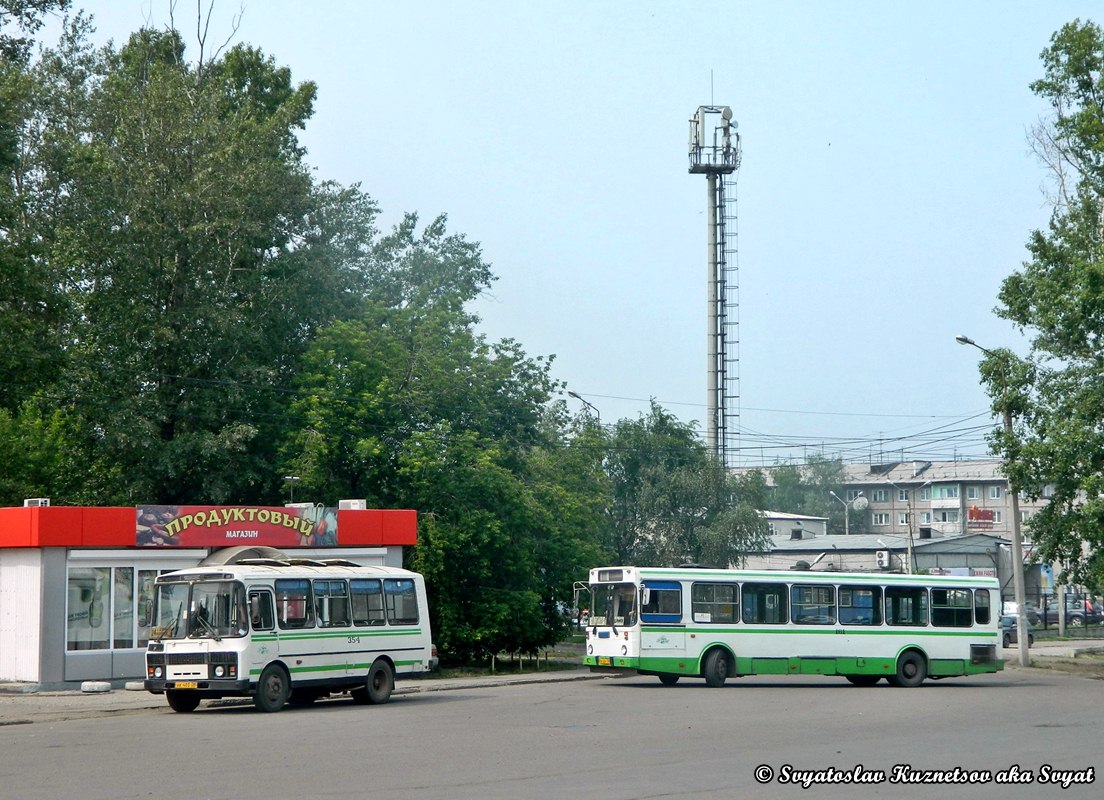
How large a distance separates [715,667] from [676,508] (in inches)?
1812

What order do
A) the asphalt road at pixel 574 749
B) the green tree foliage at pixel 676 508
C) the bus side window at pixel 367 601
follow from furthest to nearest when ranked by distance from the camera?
the green tree foliage at pixel 676 508 → the bus side window at pixel 367 601 → the asphalt road at pixel 574 749

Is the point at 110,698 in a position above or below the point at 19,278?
below

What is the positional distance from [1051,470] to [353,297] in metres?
25.5

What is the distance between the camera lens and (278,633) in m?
23.4

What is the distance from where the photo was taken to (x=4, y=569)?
28.9 meters

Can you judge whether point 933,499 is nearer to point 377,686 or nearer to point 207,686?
point 377,686

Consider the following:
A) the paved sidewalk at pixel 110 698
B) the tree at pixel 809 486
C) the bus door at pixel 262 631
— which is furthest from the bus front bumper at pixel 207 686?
the tree at pixel 809 486

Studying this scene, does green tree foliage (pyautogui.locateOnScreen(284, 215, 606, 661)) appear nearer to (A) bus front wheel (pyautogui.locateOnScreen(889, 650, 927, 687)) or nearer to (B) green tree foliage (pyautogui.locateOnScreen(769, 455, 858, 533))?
(A) bus front wheel (pyautogui.locateOnScreen(889, 650, 927, 687))

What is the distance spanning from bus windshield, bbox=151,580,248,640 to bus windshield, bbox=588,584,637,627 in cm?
1027

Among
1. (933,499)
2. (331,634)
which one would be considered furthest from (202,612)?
(933,499)

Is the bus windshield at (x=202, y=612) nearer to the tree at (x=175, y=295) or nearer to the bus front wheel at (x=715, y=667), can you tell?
the bus front wheel at (x=715, y=667)

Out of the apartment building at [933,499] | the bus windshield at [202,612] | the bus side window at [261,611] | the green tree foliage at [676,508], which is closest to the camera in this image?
the bus windshield at [202,612]

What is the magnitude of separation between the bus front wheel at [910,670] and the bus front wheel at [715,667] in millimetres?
4466

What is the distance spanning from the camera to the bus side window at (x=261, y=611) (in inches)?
907
